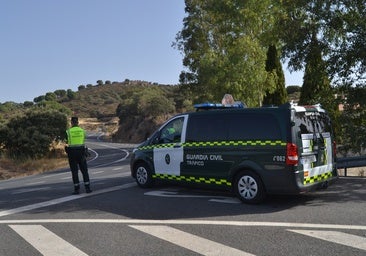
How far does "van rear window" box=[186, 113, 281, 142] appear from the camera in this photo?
8.41 m

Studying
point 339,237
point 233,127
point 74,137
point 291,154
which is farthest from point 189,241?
point 74,137

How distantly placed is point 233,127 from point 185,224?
2558 millimetres

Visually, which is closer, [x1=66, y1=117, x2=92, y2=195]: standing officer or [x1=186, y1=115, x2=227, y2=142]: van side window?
[x1=186, y1=115, x2=227, y2=142]: van side window

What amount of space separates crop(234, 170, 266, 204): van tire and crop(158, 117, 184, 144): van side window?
1936 millimetres

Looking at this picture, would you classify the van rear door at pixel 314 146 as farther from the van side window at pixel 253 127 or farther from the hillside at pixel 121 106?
the hillside at pixel 121 106

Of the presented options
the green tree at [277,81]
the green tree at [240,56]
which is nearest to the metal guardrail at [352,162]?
the green tree at [240,56]

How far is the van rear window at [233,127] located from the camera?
8414 millimetres

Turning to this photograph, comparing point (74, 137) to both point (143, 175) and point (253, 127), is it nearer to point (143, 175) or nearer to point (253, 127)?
point (143, 175)

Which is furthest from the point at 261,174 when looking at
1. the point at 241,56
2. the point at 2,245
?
the point at 241,56

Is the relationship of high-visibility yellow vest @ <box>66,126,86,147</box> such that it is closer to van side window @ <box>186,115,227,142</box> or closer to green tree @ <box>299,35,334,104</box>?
van side window @ <box>186,115,227,142</box>

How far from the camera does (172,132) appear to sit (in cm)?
1040

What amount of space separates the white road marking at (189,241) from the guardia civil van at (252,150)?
235cm

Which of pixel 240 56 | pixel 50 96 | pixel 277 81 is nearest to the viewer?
pixel 240 56

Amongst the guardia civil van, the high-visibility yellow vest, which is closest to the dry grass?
the high-visibility yellow vest
